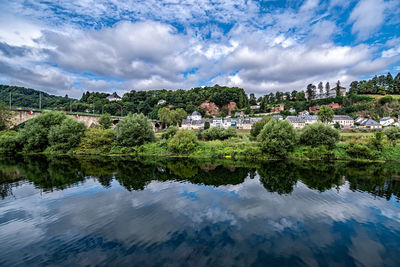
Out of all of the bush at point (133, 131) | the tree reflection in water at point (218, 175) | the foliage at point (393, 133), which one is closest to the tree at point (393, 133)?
the foliage at point (393, 133)

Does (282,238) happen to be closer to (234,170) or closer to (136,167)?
(234,170)

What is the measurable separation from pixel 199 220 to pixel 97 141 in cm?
3251

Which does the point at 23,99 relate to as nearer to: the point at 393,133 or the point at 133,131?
the point at 133,131

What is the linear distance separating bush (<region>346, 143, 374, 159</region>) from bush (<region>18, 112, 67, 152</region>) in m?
55.1

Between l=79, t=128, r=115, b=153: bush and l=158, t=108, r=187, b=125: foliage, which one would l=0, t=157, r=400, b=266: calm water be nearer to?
l=79, t=128, r=115, b=153: bush

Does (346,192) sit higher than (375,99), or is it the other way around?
(375,99)

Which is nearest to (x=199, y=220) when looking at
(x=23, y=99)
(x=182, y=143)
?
(x=182, y=143)

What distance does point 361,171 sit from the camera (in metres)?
23.4

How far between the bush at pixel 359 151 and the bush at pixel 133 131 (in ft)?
120

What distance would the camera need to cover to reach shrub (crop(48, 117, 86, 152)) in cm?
3597

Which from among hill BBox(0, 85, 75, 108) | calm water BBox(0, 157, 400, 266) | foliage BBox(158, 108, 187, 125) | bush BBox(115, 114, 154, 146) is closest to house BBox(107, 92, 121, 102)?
hill BBox(0, 85, 75, 108)

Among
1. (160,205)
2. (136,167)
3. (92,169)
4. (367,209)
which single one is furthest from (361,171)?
(92,169)

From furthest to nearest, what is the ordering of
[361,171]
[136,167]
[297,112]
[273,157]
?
1. [297,112]
2. [273,157]
3. [136,167]
4. [361,171]

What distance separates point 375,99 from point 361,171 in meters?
92.0
